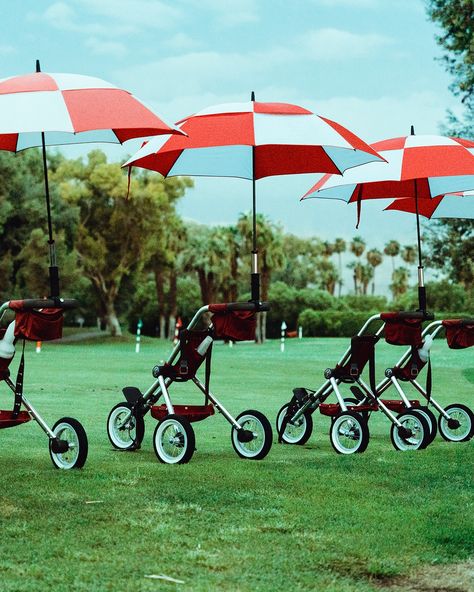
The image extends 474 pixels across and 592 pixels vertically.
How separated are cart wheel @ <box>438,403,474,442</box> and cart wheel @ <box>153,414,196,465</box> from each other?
10.9 ft

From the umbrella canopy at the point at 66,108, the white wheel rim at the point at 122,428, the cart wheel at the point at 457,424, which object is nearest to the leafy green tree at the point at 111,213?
the cart wheel at the point at 457,424

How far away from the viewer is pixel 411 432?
9508mm

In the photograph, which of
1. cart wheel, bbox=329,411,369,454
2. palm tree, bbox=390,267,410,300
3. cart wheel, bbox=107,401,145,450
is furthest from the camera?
palm tree, bbox=390,267,410,300

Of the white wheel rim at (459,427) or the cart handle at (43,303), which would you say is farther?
the white wheel rim at (459,427)

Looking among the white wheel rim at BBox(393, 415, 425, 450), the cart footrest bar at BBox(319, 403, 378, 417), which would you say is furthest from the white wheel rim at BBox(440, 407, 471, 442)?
the cart footrest bar at BBox(319, 403, 378, 417)

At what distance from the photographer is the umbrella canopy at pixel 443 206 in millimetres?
12609

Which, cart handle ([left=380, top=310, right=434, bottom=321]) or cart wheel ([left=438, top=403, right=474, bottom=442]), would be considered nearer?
cart handle ([left=380, top=310, right=434, bottom=321])

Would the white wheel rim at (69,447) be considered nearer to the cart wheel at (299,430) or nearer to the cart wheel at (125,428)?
the cart wheel at (125,428)

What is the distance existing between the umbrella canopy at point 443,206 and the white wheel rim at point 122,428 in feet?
16.1

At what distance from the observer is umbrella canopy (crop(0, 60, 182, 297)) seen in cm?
730

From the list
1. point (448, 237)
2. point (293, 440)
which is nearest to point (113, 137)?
point (293, 440)

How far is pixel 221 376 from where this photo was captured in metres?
24.8

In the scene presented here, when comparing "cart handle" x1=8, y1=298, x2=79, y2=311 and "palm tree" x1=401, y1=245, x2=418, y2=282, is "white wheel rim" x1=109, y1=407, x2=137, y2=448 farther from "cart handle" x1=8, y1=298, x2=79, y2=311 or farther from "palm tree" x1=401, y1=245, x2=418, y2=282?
"palm tree" x1=401, y1=245, x2=418, y2=282

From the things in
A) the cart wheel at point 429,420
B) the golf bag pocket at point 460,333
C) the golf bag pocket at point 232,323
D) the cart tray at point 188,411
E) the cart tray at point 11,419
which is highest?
the golf bag pocket at point 232,323
